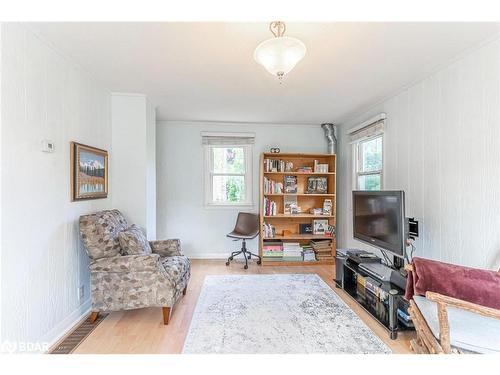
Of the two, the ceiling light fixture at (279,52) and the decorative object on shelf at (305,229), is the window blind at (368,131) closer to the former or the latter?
the decorative object on shelf at (305,229)

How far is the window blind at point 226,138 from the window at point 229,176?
4cm

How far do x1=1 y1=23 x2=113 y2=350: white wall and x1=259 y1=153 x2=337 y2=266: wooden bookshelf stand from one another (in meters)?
2.52

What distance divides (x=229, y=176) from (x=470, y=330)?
3.56 meters

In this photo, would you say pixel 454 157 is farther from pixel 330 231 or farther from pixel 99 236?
pixel 99 236

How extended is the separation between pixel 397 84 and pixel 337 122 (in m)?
1.65

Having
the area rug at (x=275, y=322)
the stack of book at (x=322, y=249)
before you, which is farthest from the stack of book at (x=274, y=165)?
the area rug at (x=275, y=322)

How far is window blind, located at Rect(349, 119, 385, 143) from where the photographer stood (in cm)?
321

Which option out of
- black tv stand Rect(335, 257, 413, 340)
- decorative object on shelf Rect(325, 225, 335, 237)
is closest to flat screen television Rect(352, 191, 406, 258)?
black tv stand Rect(335, 257, 413, 340)

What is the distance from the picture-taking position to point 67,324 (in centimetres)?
213

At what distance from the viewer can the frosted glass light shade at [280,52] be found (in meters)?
1.49

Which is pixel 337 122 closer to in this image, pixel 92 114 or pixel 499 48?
pixel 499 48

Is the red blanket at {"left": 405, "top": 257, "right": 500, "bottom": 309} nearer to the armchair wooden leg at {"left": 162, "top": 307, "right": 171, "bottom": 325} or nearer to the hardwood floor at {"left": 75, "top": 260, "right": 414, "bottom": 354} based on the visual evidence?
the hardwood floor at {"left": 75, "top": 260, "right": 414, "bottom": 354}

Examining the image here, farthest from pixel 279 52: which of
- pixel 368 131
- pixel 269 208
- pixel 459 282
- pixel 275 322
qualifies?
pixel 269 208

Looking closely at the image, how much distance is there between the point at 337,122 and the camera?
4340 millimetres
